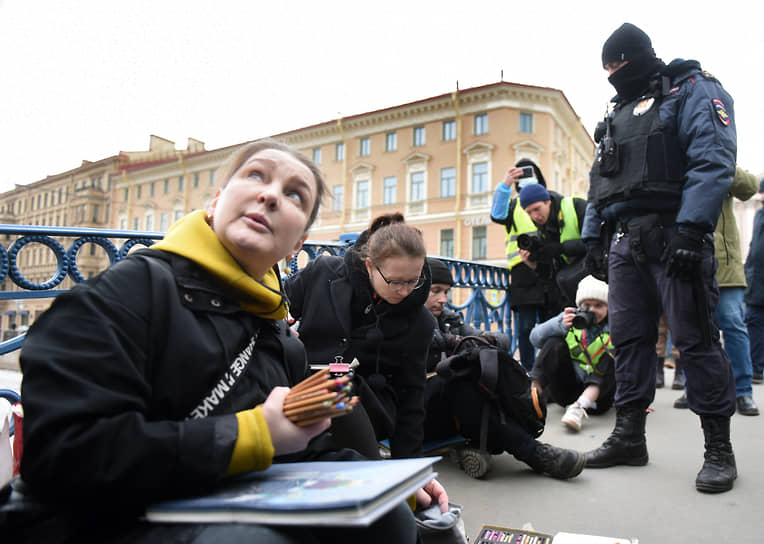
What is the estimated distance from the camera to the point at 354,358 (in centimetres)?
225

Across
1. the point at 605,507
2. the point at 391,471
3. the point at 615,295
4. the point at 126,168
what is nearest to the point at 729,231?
the point at 615,295

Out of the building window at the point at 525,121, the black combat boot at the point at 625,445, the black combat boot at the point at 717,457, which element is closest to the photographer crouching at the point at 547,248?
the black combat boot at the point at 625,445

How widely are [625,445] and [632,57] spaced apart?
214 cm

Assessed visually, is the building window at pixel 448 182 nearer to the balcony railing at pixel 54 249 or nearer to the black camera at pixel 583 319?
the black camera at pixel 583 319

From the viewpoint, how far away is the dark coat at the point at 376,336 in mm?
2195

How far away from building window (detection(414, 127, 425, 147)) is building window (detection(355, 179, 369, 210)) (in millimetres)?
3839

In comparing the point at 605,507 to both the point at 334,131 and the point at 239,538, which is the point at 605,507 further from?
the point at 334,131

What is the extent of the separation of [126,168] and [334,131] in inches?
651

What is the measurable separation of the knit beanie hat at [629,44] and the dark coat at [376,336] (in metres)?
1.70

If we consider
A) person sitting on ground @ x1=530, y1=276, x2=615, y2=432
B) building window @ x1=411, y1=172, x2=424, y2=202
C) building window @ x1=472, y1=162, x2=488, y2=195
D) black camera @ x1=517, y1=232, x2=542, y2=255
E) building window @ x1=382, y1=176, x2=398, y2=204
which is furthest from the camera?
building window @ x1=382, y1=176, x2=398, y2=204

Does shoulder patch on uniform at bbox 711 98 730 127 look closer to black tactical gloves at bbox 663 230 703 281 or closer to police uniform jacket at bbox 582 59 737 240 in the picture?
police uniform jacket at bbox 582 59 737 240

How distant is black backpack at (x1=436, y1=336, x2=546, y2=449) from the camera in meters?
2.67

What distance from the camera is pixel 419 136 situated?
28.8 metres

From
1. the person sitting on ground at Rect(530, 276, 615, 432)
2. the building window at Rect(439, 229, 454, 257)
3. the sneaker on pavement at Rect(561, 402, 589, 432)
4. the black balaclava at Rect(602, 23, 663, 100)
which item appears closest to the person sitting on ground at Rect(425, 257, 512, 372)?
the person sitting on ground at Rect(530, 276, 615, 432)
